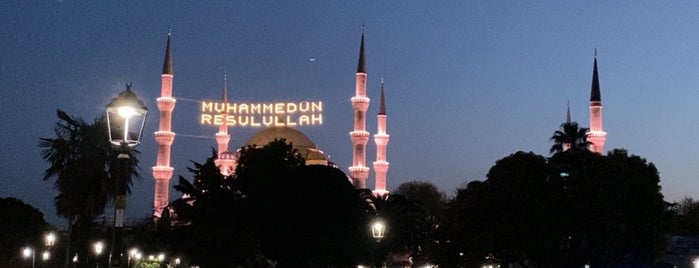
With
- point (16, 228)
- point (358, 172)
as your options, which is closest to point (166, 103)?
point (358, 172)

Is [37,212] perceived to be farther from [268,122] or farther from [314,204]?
[314,204]

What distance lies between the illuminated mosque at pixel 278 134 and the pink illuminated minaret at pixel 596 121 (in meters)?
19.5

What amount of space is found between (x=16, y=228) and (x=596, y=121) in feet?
149

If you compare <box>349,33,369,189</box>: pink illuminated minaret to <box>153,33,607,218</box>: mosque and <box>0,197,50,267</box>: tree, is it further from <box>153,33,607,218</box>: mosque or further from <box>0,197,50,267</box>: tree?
<box>0,197,50,267</box>: tree

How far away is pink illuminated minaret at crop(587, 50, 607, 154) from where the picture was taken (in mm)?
71000

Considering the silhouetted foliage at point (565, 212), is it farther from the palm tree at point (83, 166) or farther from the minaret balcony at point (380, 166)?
the minaret balcony at point (380, 166)

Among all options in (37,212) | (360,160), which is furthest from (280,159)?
(360,160)

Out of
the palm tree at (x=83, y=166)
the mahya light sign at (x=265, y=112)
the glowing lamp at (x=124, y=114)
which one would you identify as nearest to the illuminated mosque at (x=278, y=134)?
the mahya light sign at (x=265, y=112)

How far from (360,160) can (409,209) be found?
127ft

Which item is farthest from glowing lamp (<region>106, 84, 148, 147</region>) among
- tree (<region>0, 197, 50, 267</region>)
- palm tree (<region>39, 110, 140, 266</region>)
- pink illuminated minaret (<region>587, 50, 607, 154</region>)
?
pink illuminated minaret (<region>587, 50, 607, 154</region>)

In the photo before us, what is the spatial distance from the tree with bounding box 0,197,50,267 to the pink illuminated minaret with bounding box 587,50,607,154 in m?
42.2

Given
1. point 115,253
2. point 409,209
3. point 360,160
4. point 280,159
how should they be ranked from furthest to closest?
point 360,160 < point 409,209 < point 280,159 < point 115,253

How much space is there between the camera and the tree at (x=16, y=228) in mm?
50469

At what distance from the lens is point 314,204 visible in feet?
83.8
